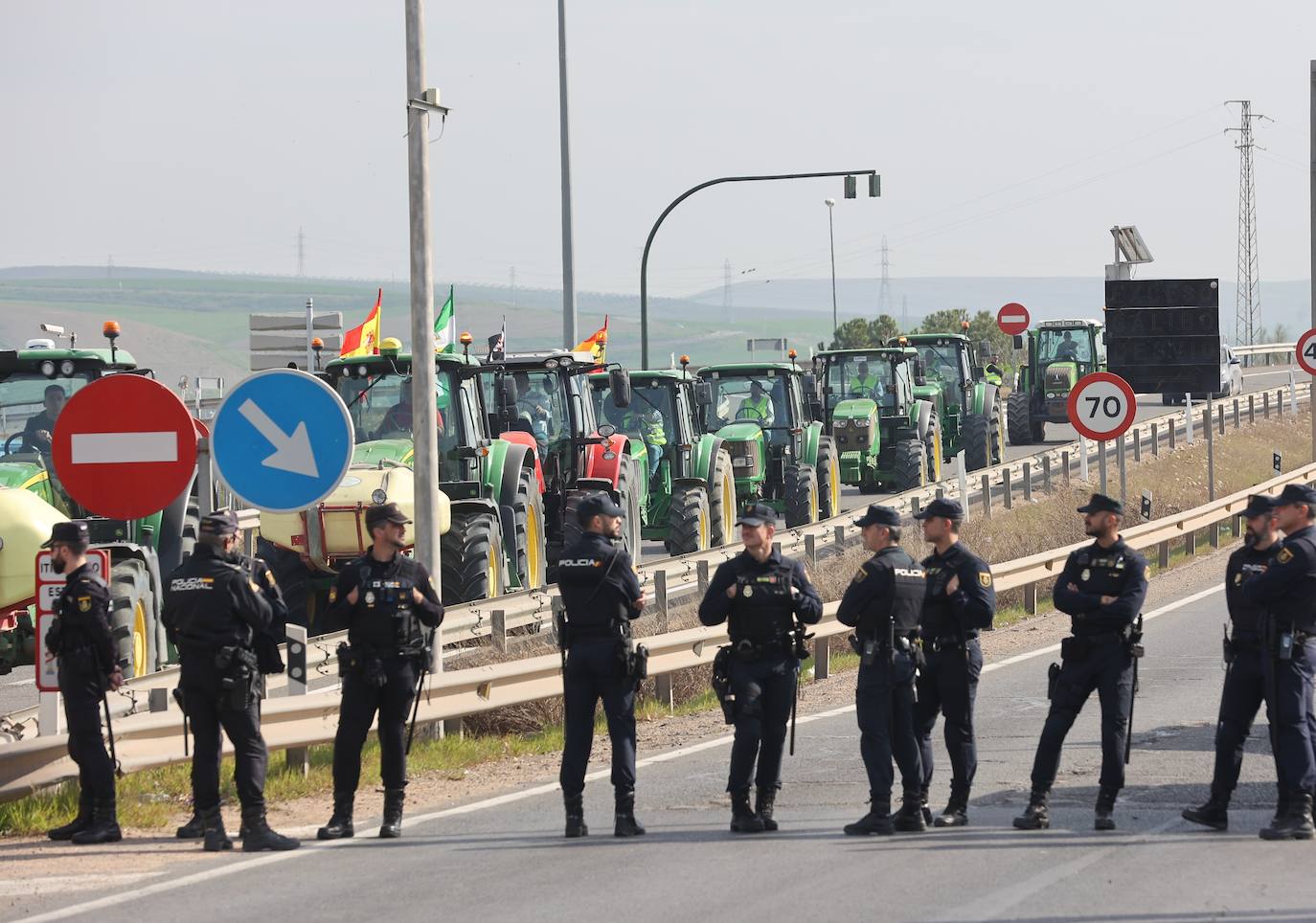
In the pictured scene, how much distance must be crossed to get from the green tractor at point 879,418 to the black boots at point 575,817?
2353cm

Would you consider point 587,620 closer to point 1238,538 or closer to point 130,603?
point 130,603

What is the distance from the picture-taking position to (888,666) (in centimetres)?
985

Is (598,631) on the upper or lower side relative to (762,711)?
upper

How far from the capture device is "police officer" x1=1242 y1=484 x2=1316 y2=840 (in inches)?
379

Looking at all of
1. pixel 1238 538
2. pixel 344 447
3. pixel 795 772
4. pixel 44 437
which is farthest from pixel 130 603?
pixel 1238 538

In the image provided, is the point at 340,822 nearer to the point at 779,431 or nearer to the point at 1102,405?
the point at 1102,405

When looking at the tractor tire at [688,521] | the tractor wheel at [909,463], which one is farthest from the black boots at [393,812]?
the tractor wheel at [909,463]

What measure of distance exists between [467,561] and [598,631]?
705 cm

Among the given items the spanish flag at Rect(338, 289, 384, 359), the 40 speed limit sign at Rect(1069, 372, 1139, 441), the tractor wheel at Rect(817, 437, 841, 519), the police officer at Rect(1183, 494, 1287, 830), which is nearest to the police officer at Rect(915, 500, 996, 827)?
the police officer at Rect(1183, 494, 1287, 830)

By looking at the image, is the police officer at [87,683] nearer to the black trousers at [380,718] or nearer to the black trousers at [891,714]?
the black trousers at [380,718]

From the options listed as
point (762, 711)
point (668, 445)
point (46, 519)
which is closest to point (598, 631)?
point (762, 711)

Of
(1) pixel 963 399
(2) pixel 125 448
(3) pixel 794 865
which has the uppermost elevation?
(2) pixel 125 448

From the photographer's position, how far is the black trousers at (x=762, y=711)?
9.90 meters

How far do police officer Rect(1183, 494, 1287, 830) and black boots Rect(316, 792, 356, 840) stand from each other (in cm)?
417
